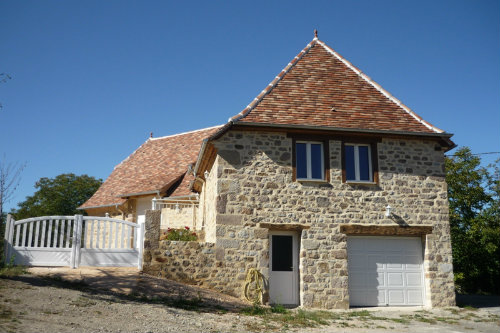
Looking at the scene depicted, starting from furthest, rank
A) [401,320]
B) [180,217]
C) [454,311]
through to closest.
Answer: [180,217] → [454,311] → [401,320]

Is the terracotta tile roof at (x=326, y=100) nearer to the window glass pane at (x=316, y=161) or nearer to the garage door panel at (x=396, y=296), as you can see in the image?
the window glass pane at (x=316, y=161)

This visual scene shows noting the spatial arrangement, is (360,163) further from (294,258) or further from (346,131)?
(294,258)

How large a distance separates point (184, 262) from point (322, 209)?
13.3 ft

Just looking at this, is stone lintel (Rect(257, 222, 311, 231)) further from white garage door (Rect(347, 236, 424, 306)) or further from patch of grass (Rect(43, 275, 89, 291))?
patch of grass (Rect(43, 275, 89, 291))

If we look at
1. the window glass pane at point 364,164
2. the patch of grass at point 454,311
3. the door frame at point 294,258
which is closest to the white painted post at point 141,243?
the door frame at point 294,258

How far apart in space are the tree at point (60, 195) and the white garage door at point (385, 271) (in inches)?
1281

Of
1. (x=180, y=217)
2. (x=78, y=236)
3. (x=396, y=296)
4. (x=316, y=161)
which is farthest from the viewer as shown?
(x=180, y=217)

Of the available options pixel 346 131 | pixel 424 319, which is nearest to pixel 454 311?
pixel 424 319

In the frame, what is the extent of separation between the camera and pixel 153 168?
22.1m

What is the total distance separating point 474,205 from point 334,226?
1337 centimetres

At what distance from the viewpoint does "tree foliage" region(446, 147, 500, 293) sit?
2103 cm

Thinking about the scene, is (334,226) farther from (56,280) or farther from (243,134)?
(56,280)

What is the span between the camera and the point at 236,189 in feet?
40.8

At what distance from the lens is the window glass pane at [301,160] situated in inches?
511
